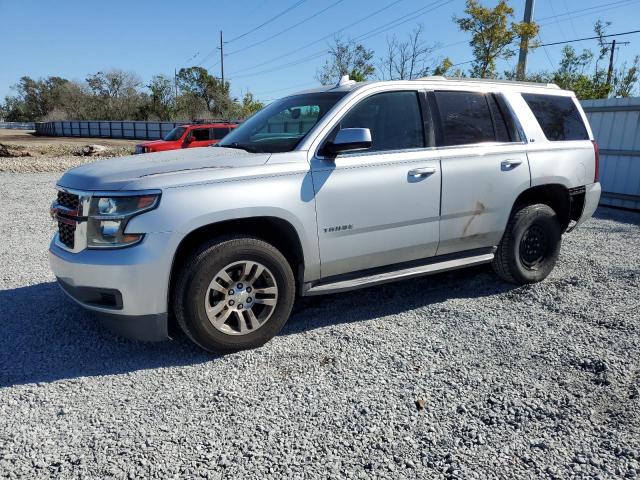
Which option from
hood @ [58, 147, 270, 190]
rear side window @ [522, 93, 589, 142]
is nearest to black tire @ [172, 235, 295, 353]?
hood @ [58, 147, 270, 190]

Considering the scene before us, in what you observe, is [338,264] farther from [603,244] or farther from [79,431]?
[603,244]

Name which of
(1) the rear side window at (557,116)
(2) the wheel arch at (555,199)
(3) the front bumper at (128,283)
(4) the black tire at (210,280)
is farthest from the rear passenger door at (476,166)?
(3) the front bumper at (128,283)

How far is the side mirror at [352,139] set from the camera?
11.5 feet

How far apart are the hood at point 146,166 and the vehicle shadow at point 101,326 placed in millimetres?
1226

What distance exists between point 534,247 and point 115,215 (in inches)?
155

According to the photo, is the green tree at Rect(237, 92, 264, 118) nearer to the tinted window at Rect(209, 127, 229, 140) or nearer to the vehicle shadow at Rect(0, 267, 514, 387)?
the tinted window at Rect(209, 127, 229, 140)

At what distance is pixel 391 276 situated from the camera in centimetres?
401

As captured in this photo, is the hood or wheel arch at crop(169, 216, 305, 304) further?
wheel arch at crop(169, 216, 305, 304)

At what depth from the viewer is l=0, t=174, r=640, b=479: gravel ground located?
2471mm

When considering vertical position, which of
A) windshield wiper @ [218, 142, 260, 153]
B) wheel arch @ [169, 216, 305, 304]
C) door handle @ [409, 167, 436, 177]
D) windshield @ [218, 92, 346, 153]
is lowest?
wheel arch @ [169, 216, 305, 304]

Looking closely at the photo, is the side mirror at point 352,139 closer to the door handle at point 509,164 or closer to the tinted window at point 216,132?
the door handle at point 509,164

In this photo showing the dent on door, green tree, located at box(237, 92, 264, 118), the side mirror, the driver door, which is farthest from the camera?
green tree, located at box(237, 92, 264, 118)

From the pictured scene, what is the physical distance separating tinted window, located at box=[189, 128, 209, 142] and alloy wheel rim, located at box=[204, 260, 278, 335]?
15541mm

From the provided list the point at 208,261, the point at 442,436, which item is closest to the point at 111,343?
the point at 208,261
